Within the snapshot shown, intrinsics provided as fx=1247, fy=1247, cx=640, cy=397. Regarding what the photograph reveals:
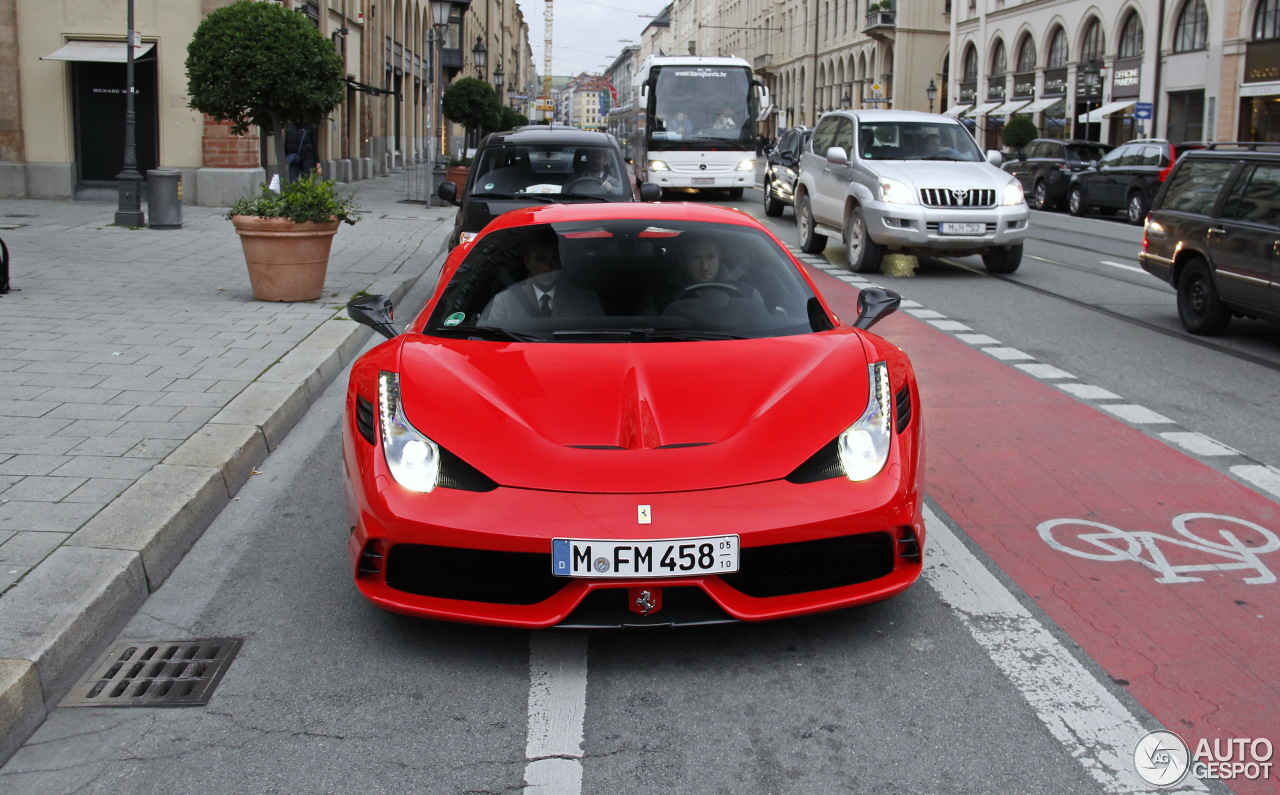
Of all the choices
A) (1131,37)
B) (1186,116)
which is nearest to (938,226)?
(1186,116)

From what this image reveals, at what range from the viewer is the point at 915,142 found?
15.5 m

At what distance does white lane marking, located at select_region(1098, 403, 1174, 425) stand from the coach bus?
20181 millimetres

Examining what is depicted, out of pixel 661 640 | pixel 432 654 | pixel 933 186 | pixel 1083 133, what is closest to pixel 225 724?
pixel 432 654

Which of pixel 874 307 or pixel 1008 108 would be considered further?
pixel 1008 108

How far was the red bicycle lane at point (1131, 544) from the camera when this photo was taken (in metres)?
3.58

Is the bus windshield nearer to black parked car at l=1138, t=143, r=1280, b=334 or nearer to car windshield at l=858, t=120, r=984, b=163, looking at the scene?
car windshield at l=858, t=120, r=984, b=163

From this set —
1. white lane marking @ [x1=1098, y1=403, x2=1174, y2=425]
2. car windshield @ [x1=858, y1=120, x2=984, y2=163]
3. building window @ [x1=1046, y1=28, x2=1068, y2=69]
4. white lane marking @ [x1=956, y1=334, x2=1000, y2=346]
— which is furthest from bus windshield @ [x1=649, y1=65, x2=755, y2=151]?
building window @ [x1=1046, y1=28, x2=1068, y2=69]

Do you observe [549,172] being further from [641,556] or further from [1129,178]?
[1129,178]

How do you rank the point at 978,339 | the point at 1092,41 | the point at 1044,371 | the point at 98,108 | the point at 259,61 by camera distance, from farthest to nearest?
the point at 1092,41
the point at 98,108
the point at 259,61
the point at 978,339
the point at 1044,371

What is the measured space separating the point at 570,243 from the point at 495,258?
1.03 feet

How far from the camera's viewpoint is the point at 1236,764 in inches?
121

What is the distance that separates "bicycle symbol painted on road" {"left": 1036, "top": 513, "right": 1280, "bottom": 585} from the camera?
4.61m

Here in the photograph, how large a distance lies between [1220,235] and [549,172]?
228 inches

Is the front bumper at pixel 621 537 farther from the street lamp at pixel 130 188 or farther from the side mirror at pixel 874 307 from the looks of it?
the street lamp at pixel 130 188
